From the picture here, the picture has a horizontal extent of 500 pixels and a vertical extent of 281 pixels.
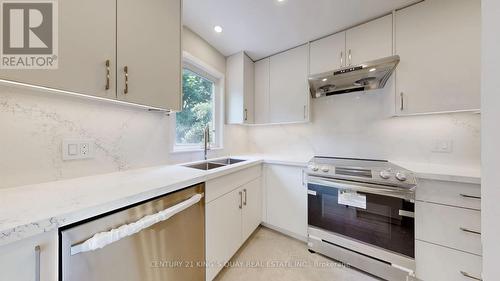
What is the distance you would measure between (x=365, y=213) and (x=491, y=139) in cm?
132

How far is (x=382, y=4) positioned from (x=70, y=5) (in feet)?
7.02

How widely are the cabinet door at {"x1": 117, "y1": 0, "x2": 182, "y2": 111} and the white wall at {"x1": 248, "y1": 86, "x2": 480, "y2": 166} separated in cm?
168

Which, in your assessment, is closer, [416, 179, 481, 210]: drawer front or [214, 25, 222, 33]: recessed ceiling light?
[416, 179, 481, 210]: drawer front

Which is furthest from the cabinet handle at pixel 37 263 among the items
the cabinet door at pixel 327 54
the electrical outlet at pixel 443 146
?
the electrical outlet at pixel 443 146

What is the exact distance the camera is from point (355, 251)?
4.79 ft

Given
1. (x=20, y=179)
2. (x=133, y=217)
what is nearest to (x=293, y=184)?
(x=133, y=217)

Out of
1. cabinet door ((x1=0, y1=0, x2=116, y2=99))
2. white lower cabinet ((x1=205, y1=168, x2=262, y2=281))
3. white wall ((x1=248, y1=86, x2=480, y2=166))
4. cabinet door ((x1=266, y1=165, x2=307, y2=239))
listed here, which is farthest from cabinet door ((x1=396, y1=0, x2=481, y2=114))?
cabinet door ((x1=0, y1=0, x2=116, y2=99))

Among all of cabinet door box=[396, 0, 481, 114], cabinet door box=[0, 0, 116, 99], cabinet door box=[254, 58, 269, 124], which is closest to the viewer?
cabinet door box=[0, 0, 116, 99]

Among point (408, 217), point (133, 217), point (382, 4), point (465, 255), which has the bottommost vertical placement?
point (465, 255)

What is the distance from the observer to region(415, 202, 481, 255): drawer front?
3.60 ft

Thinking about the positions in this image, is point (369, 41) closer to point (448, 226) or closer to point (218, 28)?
point (218, 28)

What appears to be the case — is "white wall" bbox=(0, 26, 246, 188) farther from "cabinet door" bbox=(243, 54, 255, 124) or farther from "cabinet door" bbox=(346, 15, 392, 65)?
"cabinet door" bbox=(346, 15, 392, 65)

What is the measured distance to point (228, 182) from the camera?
1.45 metres

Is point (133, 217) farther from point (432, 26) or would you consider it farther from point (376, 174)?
point (432, 26)
